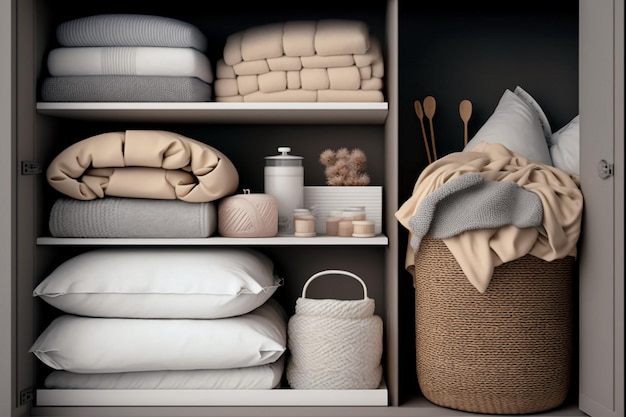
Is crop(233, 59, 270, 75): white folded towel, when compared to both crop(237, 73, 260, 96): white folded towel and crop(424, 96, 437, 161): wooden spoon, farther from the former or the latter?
crop(424, 96, 437, 161): wooden spoon

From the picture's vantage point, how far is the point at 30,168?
6.55 feet

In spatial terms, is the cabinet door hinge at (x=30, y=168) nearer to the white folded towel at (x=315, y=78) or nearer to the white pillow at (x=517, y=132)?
the white folded towel at (x=315, y=78)

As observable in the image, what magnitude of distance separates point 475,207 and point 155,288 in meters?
0.92

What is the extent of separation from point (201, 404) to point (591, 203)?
1203 millimetres

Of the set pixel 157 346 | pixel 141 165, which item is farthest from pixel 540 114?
pixel 157 346

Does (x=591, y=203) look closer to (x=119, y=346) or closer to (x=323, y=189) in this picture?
(x=323, y=189)

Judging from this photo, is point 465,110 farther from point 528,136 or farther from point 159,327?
point 159,327

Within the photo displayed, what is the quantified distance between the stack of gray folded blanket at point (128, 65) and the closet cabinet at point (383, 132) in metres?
0.05

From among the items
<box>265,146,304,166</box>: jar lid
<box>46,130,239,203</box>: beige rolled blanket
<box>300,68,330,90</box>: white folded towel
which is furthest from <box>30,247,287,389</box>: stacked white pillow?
<box>300,68,330,90</box>: white folded towel

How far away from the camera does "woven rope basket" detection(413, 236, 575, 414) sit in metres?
1.87

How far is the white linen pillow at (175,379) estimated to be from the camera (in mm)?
2031

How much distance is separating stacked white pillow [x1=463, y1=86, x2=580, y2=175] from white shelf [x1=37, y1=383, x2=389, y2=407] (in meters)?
0.83

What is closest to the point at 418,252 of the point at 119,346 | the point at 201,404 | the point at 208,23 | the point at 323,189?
the point at 323,189

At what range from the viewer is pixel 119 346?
1.98 m
